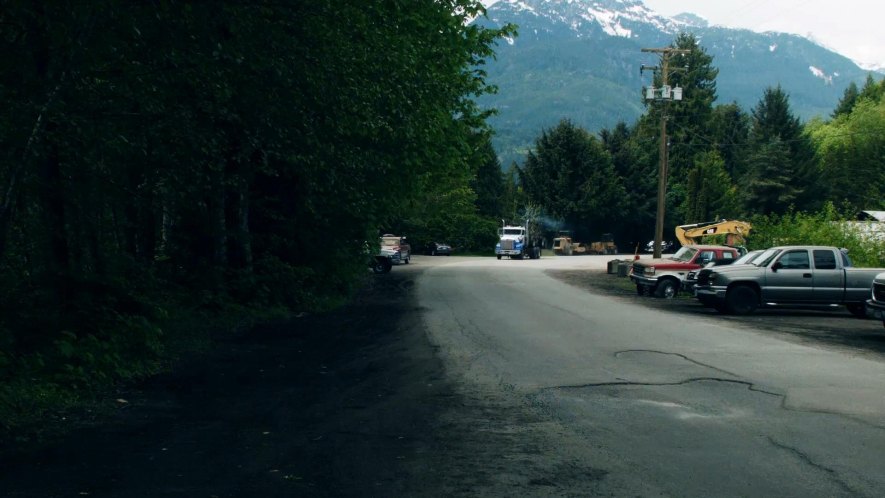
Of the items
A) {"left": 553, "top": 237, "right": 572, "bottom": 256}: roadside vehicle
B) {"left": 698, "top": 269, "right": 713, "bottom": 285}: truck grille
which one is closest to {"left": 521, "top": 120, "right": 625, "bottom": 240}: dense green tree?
{"left": 553, "top": 237, "right": 572, "bottom": 256}: roadside vehicle

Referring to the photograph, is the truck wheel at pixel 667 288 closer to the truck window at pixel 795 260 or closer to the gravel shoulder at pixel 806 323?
the gravel shoulder at pixel 806 323

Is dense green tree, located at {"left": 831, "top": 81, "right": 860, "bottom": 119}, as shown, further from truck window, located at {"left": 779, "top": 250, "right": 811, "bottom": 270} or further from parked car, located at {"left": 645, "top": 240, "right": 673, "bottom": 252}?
truck window, located at {"left": 779, "top": 250, "right": 811, "bottom": 270}

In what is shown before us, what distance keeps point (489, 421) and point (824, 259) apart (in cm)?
1638

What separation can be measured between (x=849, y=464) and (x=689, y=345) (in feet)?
27.3

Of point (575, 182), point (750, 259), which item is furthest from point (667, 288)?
point (575, 182)

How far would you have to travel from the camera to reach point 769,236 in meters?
30.4

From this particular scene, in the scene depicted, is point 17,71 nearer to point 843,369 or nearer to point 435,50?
point 435,50

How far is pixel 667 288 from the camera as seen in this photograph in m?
28.0

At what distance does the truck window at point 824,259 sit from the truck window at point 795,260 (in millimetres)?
239

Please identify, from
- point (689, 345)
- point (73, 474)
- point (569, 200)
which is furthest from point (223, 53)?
point (569, 200)

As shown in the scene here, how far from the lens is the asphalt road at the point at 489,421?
6.17 m

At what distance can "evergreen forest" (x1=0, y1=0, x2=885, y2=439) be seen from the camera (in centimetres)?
1039

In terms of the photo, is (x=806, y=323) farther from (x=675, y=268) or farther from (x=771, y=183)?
(x=771, y=183)

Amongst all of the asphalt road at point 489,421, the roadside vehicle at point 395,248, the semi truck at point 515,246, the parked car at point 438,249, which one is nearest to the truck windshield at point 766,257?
the asphalt road at point 489,421
